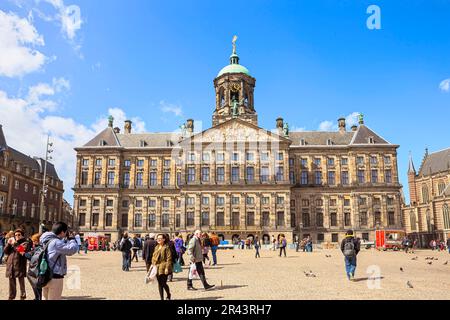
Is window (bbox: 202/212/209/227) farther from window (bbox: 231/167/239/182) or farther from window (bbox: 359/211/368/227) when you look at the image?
window (bbox: 359/211/368/227)

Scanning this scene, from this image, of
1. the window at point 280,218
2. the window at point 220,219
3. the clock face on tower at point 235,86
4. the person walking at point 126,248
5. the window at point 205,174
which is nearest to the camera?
the person walking at point 126,248

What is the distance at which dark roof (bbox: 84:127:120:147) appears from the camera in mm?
68062

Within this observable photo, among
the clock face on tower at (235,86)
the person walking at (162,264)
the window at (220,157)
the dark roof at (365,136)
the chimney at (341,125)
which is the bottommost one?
the person walking at (162,264)

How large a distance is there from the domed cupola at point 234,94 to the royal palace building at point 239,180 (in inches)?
6.9

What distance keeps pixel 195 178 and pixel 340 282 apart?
1909 inches

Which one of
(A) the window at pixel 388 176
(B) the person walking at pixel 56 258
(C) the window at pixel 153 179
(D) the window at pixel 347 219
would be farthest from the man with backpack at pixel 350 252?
(C) the window at pixel 153 179

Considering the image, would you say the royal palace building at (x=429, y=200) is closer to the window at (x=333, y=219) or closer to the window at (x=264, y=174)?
the window at (x=333, y=219)

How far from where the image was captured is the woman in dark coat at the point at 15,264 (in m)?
10.7

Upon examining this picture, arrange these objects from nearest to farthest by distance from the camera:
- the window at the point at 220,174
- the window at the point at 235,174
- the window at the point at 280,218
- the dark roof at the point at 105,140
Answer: the window at the point at 280,218 < the window at the point at 235,174 < the window at the point at 220,174 < the dark roof at the point at 105,140

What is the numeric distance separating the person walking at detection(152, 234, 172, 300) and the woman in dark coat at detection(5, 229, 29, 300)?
363 centimetres

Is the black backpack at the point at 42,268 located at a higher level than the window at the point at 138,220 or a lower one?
lower

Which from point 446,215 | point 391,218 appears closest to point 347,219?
point 391,218
